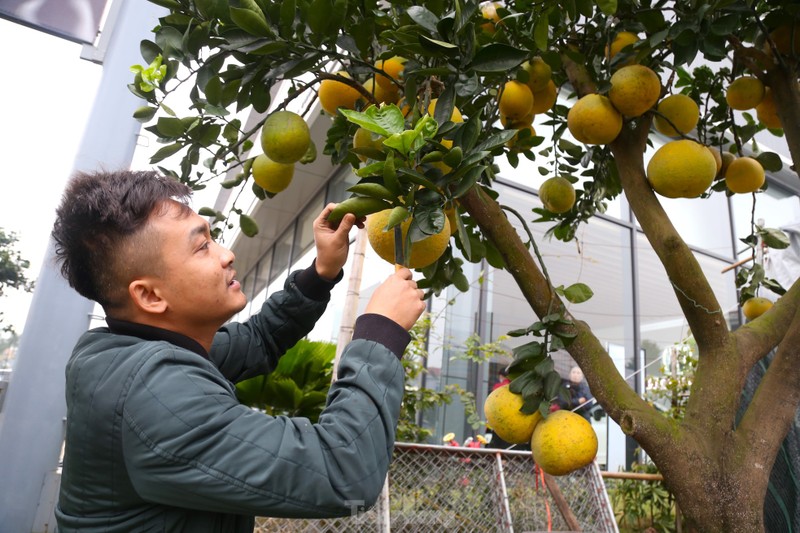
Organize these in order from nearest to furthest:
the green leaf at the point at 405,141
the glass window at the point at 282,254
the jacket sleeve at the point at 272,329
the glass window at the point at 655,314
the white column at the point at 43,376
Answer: the green leaf at the point at 405,141 < the jacket sleeve at the point at 272,329 < the white column at the point at 43,376 < the glass window at the point at 655,314 < the glass window at the point at 282,254

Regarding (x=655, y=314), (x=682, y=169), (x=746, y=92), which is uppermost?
(x=655, y=314)

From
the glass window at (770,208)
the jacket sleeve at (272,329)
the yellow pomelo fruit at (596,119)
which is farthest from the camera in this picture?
the glass window at (770,208)

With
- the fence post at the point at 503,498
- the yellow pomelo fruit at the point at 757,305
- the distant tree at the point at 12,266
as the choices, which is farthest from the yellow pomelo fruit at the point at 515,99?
the distant tree at the point at 12,266

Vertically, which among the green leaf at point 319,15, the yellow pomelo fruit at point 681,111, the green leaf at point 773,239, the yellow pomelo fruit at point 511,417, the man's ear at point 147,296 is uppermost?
the yellow pomelo fruit at point 681,111

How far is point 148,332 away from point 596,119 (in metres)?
0.82

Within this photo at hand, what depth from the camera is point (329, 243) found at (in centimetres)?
98

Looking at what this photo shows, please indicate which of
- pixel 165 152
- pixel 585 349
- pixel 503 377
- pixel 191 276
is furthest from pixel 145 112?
pixel 503 377

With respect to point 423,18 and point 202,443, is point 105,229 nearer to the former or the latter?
point 202,443

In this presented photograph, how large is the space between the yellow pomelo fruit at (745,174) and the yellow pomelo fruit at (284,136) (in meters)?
0.96

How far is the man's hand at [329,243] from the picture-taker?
947 millimetres

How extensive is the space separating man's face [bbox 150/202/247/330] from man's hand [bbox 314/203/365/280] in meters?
0.19

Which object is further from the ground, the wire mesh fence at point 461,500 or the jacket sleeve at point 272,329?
the jacket sleeve at point 272,329

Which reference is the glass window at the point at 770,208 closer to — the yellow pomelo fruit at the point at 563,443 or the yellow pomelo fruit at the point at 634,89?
the yellow pomelo fruit at the point at 634,89

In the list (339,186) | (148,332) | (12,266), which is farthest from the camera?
(339,186)
